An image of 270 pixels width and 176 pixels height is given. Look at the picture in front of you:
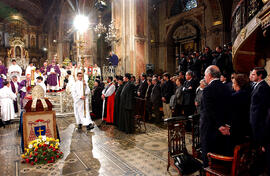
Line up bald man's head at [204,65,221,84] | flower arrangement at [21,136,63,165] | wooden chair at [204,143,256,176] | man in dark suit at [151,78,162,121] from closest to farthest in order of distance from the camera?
wooden chair at [204,143,256,176], bald man's head at [204,65,221,84], flower arrangement at [21,136,63,165], man in dark suit at [151,78,162,121]

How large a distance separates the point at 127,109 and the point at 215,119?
394cm

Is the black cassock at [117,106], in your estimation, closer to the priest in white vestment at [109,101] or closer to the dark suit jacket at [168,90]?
the priest in white vestment at [109,101]

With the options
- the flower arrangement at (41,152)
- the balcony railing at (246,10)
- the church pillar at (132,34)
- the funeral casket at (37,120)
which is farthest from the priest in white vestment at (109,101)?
the balcony railing at (246,10)

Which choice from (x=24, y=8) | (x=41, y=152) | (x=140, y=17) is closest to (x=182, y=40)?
(x=140, y=17)

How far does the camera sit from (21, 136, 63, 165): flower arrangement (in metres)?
4.21

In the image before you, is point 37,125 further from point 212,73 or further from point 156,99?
point 156,99

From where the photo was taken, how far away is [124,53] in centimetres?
1185

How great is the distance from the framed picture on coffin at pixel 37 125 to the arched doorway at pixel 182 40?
14.7 metres

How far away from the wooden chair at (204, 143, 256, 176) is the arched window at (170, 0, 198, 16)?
55.0ft

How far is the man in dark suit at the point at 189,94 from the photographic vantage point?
663cm

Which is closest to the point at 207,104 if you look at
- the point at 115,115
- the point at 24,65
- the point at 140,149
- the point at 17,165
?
the point at 140,149

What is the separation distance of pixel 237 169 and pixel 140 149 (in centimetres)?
290

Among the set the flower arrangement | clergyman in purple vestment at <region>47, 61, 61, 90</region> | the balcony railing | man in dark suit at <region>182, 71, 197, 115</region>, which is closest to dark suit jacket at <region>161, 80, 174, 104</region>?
man in dark suit at <region>182, 71, 197, 115</region>

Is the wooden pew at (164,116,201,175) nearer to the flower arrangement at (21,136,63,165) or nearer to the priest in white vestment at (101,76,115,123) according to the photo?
the flower arrangement at (21,136,63,165)
